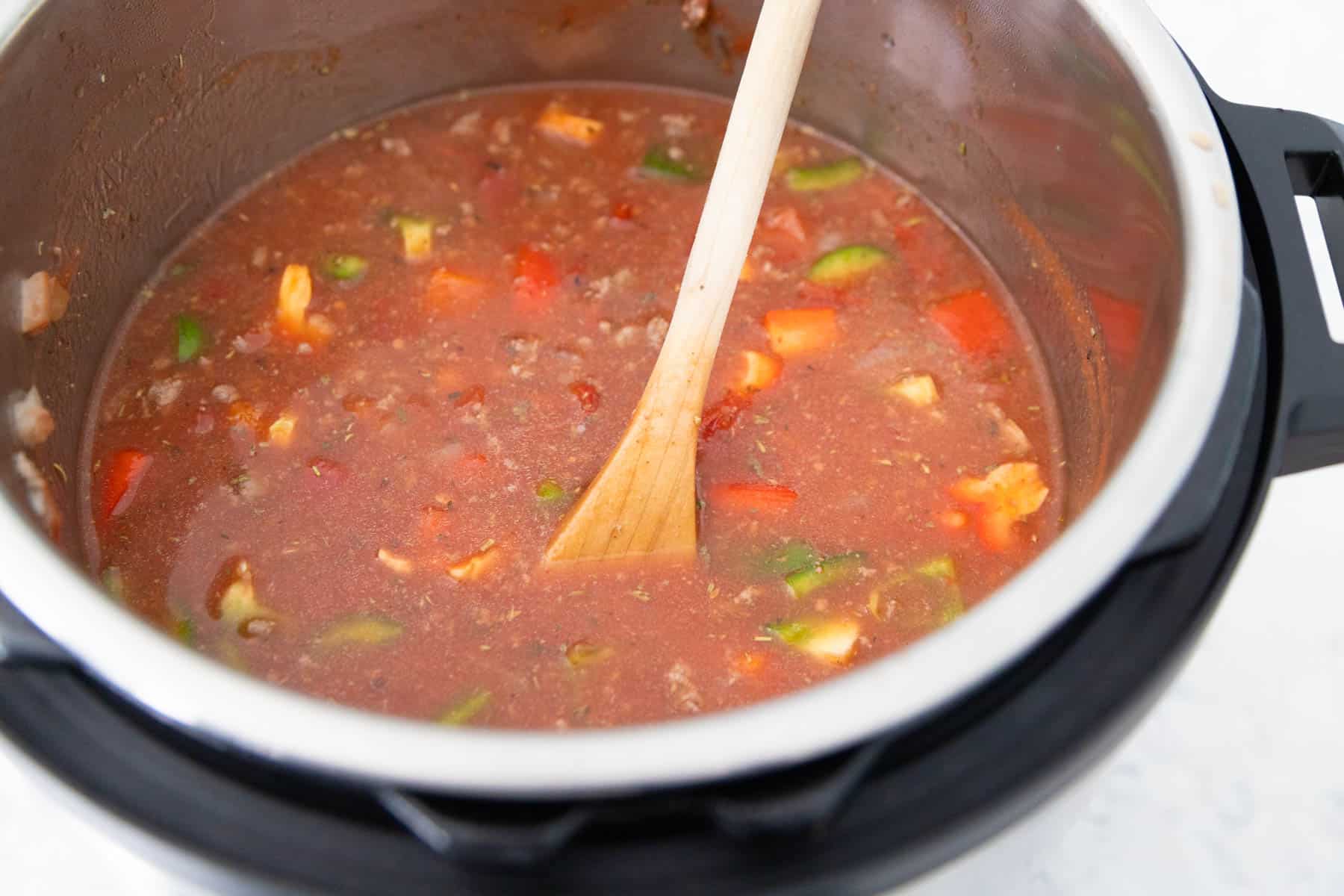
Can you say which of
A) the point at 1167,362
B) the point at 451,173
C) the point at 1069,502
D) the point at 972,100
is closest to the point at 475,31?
the point at 451,173

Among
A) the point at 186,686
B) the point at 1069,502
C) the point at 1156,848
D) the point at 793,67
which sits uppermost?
the point at 793,67

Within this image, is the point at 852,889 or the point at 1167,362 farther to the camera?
the point at 1167,362

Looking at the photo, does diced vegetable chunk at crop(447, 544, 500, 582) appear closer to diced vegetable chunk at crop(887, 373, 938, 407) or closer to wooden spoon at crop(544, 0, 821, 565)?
wooden spoon at crop(544, 0, 821, 565)

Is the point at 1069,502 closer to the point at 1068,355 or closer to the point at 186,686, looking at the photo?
the point at 1068,355

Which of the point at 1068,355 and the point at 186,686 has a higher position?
the point at 186,686

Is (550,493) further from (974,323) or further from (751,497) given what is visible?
(974,323)

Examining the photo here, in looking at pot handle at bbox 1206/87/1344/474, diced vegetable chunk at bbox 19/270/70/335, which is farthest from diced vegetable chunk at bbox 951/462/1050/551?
diced vegetable chunk at bbox 19/270/70/335
